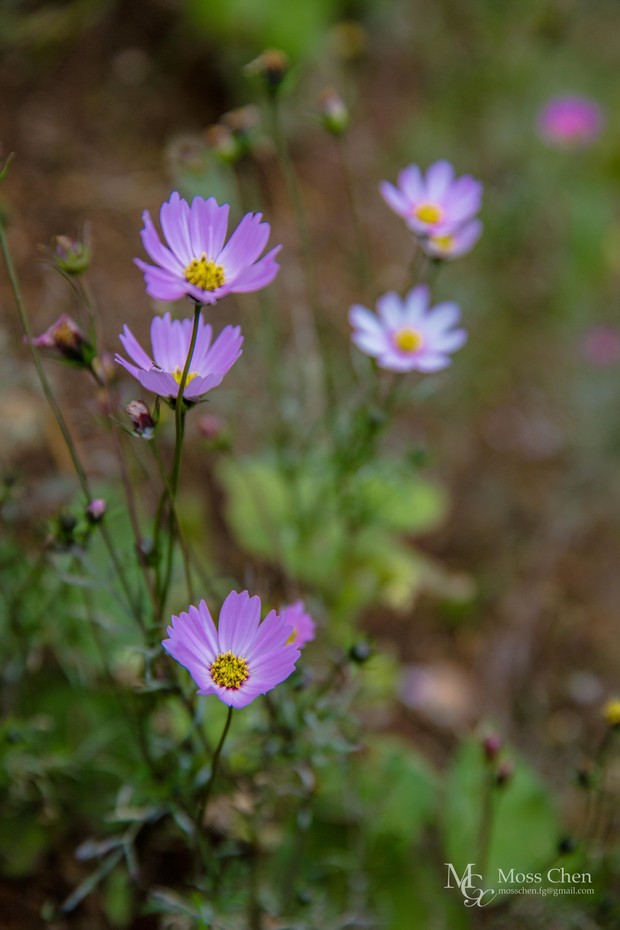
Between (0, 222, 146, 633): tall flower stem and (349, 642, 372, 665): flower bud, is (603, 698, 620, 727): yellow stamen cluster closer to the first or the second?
(349, 642, 372, 665): flower bud

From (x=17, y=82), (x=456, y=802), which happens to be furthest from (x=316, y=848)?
(x=17, y=82)

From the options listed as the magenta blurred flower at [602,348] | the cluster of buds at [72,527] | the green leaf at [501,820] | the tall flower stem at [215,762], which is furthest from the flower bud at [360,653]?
the magenta blurred flower at [602,348]

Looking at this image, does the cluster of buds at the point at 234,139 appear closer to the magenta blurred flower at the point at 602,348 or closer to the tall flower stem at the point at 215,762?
the tall flower stem at the point at 215,762

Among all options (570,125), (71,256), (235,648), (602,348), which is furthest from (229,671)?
Result: (570,125)

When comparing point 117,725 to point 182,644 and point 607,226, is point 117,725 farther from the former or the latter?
point 607,226

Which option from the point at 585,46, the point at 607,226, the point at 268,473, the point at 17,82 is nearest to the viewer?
the point at 268,473

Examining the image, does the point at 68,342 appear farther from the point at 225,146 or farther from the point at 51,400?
the point at 225,146
